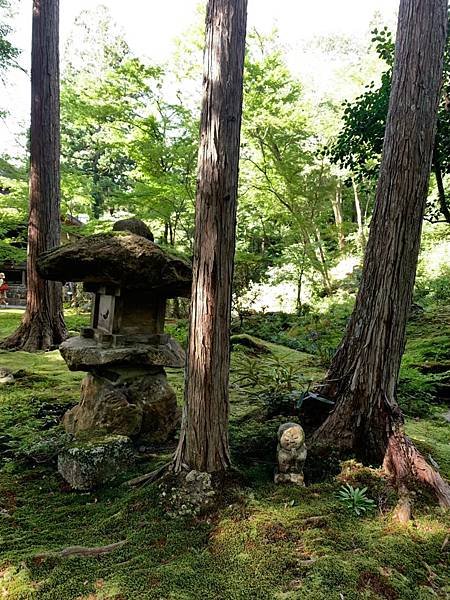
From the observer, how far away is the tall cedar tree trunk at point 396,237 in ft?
9.18

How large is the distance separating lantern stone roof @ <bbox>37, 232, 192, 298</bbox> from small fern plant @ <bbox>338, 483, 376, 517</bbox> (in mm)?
1885

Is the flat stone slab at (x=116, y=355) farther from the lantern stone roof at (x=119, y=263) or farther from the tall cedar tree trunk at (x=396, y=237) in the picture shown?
the tall cedar tree trunk at (x=396, y=237)

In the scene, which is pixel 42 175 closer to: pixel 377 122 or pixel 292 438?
pixel 377 122

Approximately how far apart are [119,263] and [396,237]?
201cm

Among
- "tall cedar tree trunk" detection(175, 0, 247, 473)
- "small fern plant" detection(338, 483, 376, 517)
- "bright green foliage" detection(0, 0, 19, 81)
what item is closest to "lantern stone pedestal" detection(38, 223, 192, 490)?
"tall cedar tree trunk" detection(175, 0, 247, 473)

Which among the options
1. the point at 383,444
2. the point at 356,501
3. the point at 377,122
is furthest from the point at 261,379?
the point at 377,122

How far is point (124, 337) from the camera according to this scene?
340cm

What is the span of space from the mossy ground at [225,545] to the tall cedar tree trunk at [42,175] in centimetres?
430

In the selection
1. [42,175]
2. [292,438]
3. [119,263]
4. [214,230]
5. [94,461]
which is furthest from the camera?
[42,175]

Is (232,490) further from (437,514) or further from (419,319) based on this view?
(419,319)

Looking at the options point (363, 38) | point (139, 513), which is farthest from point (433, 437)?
point (363, 38)

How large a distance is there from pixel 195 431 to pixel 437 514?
1.47m

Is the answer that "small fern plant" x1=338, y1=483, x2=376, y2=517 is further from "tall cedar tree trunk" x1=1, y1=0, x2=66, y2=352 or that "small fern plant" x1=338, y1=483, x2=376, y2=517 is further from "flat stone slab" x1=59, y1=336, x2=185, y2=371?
"tall cedar tree trunk" x1=1, y1=0, x2=66, y2=352

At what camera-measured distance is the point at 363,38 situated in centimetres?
2022
